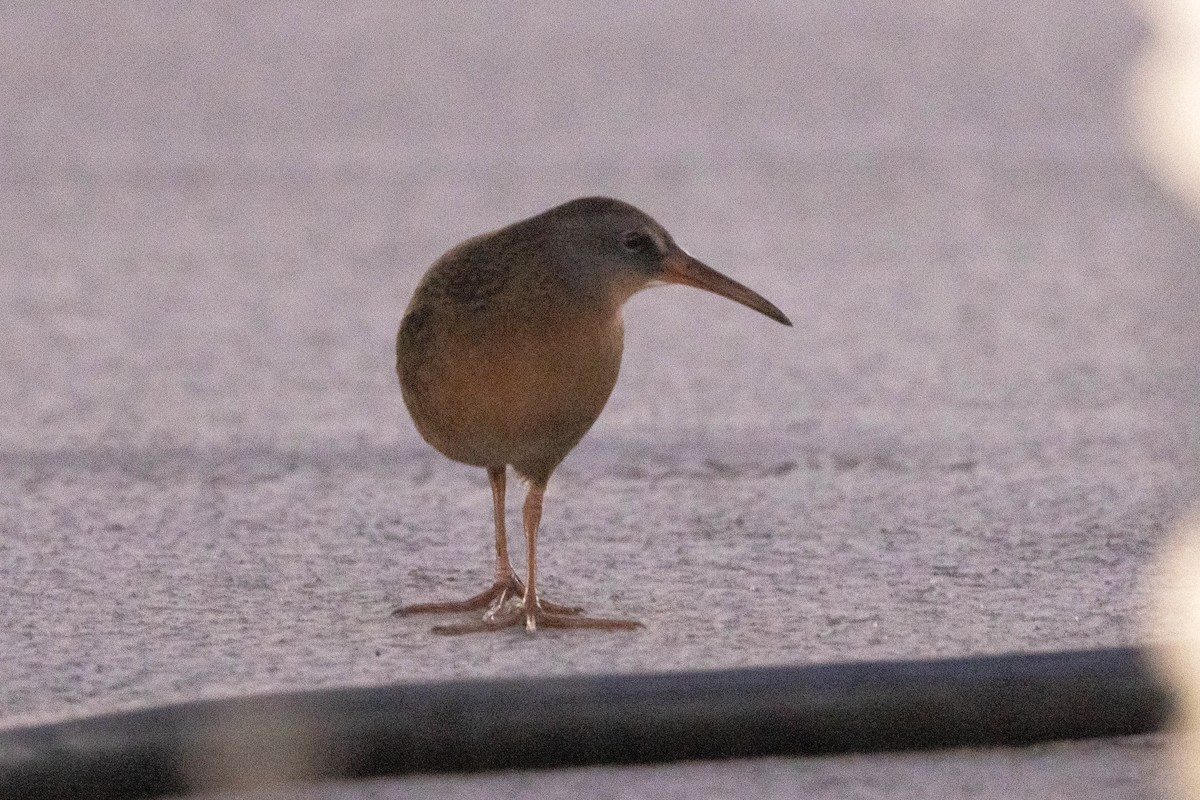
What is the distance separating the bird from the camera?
13.2 feet

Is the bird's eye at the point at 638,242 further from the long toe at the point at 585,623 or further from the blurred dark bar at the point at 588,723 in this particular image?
the blurred dark bar at the point at 588,723

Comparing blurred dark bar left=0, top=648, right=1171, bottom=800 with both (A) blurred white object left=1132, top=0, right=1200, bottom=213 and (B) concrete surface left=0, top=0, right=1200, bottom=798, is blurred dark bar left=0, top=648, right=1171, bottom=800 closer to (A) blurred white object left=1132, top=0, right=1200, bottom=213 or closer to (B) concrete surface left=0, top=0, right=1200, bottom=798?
(B) concrete surface left=0, top=0, right=1200, bottom=798

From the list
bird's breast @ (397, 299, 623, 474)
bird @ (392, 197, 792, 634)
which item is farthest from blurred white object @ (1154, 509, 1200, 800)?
bird's breast @ (397, 299, 623, 474)

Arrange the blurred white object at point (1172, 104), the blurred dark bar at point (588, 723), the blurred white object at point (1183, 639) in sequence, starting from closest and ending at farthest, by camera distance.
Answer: the blurred dark bar at point (588, 723)
the blurred white object at point (1183, 639)
the blurred white object at point (1172, 104)

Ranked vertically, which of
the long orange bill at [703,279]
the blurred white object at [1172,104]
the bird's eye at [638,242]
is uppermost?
the blurred white object at [1172,104]

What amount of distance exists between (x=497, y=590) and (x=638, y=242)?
0.80m

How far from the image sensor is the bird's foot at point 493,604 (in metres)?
4.33

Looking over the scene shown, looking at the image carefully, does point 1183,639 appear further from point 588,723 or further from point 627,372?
point 627,372

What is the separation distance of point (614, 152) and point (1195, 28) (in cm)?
619

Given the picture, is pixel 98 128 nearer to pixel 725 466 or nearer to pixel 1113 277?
pixel 1113 277

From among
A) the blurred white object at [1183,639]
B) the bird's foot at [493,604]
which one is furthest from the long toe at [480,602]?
the blurred white object at [1183,639]

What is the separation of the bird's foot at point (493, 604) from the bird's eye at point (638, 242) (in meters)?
0.75

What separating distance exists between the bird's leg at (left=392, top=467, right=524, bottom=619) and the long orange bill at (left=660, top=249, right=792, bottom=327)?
22.0 inches

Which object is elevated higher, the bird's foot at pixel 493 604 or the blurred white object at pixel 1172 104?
the blurred white object at pixel 1172 104
